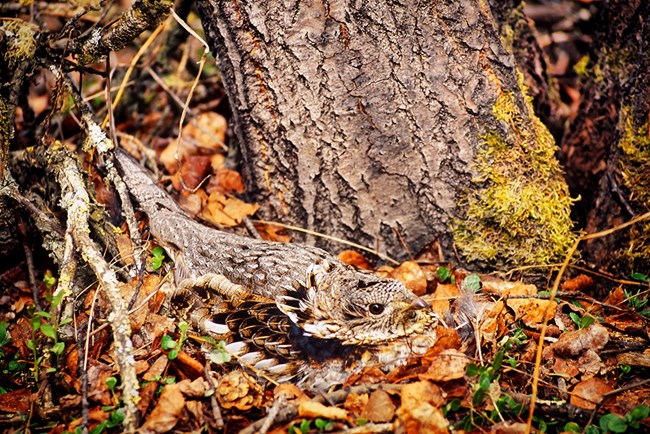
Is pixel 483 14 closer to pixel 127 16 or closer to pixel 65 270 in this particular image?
pixel 127 16

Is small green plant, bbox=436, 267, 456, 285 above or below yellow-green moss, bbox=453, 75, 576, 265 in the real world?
below

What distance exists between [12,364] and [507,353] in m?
2.66

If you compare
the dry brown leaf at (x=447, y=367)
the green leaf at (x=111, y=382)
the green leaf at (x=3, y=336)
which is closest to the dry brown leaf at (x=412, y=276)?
the dry brown leaf at (x=447, y=367)

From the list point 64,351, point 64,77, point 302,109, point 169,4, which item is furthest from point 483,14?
point 64,351

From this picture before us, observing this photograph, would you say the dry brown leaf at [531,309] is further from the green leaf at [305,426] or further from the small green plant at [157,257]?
the small green plant at [157,257]

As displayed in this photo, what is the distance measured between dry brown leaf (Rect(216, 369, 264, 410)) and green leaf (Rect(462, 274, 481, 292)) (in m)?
1.42

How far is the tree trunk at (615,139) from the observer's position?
3225 millimetres

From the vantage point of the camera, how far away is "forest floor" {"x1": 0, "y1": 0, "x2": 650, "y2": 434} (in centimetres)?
234

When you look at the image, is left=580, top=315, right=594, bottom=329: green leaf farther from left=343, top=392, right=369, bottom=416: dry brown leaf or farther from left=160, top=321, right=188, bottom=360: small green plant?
left=160, top=321, right=188, bottom=360: small green plant

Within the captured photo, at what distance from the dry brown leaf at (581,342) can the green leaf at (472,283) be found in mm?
566

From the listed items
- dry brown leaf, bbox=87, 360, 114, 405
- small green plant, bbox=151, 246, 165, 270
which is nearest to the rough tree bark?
small green plant, bbox=151, 246, 165, 270

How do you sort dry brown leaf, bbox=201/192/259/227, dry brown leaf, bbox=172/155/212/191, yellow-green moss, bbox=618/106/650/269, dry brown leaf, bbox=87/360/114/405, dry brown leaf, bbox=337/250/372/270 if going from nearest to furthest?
dry brown leaf, bbox=87/360/114/405
yellow-green moss, bbox=618/106/650/269
dry brown leaf, bbox=337/250/372/270
dry brown leaf, bbox=201/192/259/227
dry brown leaf, bbox=172/155/212/191

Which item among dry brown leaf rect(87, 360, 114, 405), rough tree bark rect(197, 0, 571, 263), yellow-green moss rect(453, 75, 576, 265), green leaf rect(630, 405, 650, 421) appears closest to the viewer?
green leaf rect(630, 405, 650, 421)

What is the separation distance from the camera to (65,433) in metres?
2.32
